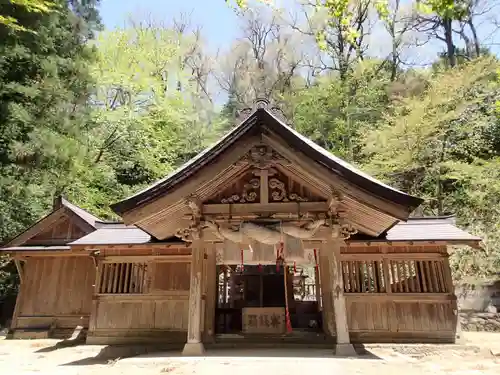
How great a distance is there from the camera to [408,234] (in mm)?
9422

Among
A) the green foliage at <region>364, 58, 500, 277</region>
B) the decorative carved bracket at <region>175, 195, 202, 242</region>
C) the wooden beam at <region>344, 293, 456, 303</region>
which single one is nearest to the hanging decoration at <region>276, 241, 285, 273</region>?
the decorative carved bracket at <region>175, 195, 202, 242</region>

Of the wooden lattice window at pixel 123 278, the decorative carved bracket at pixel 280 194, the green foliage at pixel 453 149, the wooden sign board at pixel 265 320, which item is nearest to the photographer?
the decorative carved bracket at pixel 280 194

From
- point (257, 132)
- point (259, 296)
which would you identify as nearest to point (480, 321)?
point (259, 296)

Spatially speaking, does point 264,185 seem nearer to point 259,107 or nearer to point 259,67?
point 259,107

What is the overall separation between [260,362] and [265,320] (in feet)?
12.7

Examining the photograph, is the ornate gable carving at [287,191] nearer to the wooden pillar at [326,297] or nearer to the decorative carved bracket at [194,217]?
the decorative carved bracket at [194,217]

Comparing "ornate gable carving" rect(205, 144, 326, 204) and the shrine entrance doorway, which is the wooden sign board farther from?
"ornate gable carving" rect(205, 144, 326, 204)

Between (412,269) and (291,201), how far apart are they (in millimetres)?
4787

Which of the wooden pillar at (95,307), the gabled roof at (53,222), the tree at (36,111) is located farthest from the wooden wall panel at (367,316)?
the tree at (36,111)

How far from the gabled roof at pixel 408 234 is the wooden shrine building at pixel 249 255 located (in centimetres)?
5

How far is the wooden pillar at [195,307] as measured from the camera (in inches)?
256

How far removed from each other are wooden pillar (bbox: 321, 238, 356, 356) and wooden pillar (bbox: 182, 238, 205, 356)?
2.53 meters

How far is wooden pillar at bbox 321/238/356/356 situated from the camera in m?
6.23

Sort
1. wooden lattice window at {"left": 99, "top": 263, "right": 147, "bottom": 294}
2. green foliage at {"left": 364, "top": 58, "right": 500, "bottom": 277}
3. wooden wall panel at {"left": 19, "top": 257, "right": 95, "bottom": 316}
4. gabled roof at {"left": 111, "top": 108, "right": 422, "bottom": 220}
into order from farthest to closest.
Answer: green foliage at {"left": 364, "top": 58, "right": 500, "bottom": 277} → wooden wall panel at {"left": 19, "top": 257, "right": 95, "bottom": 316} → wooden lattice window at {"left": 99, "top": 263, "right": 147, "bottom": 294} → gabled roof at {"left": 111, "top": 108, "right": 422, "bottom": 220}
